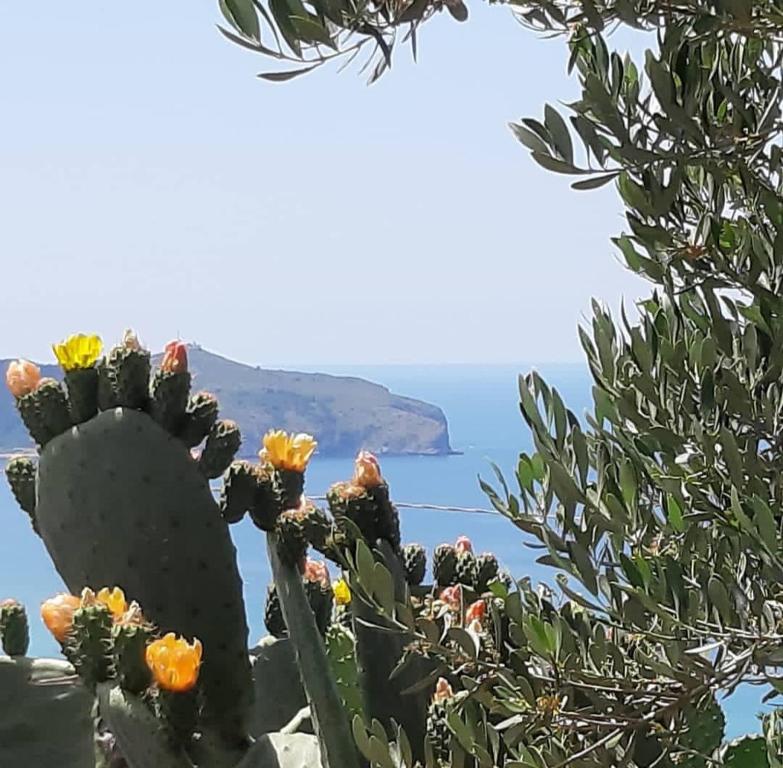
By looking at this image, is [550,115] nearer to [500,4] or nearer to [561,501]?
[500,4]

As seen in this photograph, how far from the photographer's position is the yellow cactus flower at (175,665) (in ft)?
4.21

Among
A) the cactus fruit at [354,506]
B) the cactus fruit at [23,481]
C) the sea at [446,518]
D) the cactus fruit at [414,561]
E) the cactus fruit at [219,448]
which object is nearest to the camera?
the sea at [446,518]

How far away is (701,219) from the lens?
0.80 m

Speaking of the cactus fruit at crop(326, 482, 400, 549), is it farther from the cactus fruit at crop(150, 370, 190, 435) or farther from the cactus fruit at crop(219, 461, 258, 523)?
the cactus fruit at crop(150, 370, 190, 435)

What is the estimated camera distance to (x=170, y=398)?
1.66 metres

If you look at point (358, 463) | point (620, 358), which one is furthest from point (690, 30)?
point (358, 463)

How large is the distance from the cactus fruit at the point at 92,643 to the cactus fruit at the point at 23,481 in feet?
1.59

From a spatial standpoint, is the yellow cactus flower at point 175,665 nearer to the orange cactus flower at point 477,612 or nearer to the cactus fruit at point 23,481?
the orange cactus flower at point 477,612

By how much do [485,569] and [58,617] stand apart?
0.53 metres

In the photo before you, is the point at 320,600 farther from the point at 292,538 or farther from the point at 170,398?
the point at 170,398

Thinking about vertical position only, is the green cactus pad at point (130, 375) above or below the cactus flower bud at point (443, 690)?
above

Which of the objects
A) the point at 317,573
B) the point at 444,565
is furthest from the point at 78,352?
the point at 444,565

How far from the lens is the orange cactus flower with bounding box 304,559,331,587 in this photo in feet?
5.59

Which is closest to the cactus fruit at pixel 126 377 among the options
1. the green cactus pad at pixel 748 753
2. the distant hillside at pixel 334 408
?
the green cactus pad at pixel 748 753
